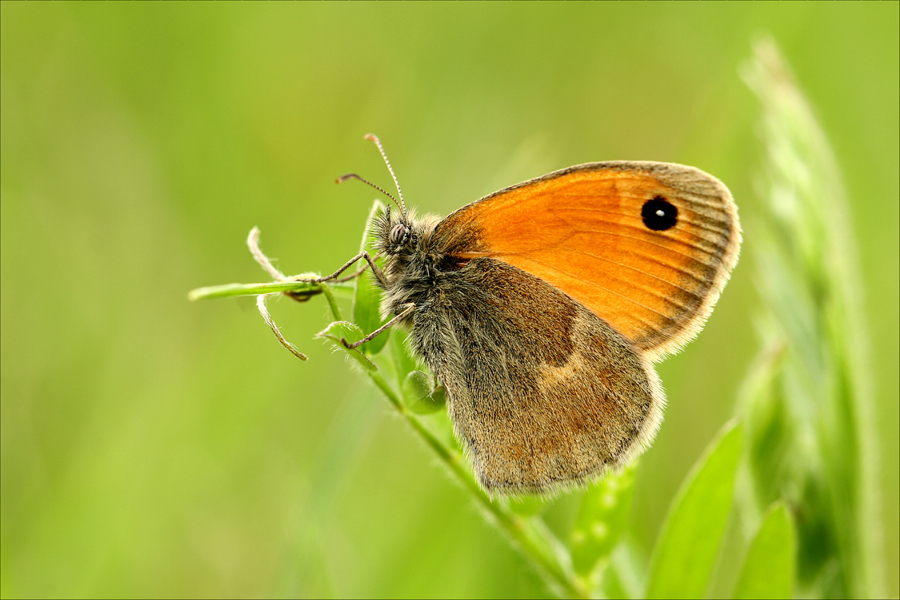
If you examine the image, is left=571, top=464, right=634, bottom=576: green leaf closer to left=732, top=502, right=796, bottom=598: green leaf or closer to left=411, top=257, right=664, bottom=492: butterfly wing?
left=411, top=257, right=664, bottom=492: butterfly wing

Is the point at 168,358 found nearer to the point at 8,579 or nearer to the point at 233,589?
the point at 233,589

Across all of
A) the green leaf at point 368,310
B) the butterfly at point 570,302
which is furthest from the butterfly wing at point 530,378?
the green leaf at point 368,310

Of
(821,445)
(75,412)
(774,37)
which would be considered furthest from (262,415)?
(774,37)

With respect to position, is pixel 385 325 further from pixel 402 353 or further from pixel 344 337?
pixel 344 337

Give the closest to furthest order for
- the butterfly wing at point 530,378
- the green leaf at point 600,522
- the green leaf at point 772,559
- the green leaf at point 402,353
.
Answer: the green leaf at point 772,559
the green leaf at point 600,522
the butterfly wing at point 530,378
the green leaf at point 402,353

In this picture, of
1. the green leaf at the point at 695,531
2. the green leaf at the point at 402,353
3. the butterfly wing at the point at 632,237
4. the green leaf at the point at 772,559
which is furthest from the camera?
the butterfly wing at the point at 632,237

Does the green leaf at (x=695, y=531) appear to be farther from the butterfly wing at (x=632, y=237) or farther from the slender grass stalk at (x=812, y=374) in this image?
the butterfly wing at (x=632, y=237)

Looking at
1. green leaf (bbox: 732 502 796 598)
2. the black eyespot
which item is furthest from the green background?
green leaf (bbox: 732 502 796 598)

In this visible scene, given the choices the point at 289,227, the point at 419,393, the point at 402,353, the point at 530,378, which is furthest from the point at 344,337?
the point at 289,227
